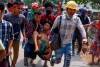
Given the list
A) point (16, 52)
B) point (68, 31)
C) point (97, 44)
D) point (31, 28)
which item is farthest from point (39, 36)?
point (97, 44)

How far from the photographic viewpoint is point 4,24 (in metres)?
5.32

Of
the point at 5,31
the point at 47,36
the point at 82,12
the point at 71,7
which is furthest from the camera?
the point at 82,12

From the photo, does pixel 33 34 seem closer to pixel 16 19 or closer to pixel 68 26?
pixel 16 19

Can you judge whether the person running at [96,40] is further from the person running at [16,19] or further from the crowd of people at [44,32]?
the person running at [16,19]

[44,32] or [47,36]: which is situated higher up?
[44,32]

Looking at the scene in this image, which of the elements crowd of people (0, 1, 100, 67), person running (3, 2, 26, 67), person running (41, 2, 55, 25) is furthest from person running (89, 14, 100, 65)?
person running (3, 2, 26, 67)

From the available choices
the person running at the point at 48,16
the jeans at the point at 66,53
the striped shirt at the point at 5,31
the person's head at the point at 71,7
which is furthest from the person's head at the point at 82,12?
the striped shirt at the point at 5,31

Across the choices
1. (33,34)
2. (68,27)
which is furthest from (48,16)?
(68,27)

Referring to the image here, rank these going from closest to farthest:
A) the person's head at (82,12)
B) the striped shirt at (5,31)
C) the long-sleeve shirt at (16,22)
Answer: the striped shirt at (5,31) → the long-sleeve shirt at (16,22) → the person's head at (82,12)

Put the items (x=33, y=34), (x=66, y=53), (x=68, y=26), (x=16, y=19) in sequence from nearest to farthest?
(x=68, y=26)
(x=66, y=53)
(x=16, y=19)
(x=33, y=34)

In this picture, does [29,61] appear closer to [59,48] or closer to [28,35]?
[28,35]

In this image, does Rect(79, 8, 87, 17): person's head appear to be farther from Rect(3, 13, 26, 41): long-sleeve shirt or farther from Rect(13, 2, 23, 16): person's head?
Rect(13, 2, 23, 16): person's head

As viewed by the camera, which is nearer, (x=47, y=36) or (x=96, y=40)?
(x=47, y=36)

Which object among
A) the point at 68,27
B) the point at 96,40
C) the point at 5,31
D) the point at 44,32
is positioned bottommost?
the point at 96,40
